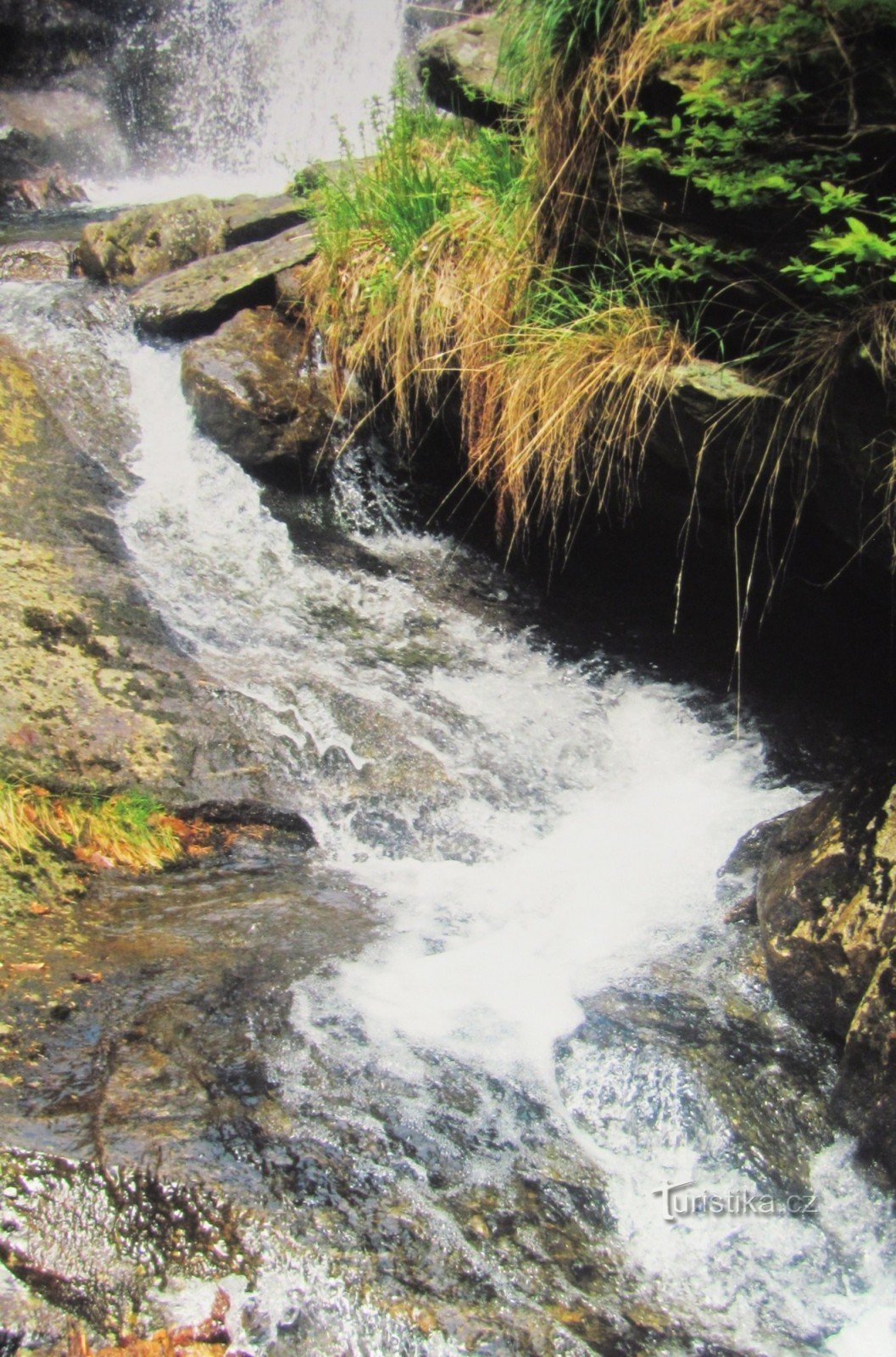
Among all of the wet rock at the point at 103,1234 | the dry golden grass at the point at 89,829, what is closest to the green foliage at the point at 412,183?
the dry golden grass at the point at 89,829

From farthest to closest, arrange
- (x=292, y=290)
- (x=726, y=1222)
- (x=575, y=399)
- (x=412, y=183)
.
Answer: (x=292, y=290) < (x=412, y=183) < (x=575, y=399) < (x=726, y=1222)

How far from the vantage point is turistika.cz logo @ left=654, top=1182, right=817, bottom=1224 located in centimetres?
248

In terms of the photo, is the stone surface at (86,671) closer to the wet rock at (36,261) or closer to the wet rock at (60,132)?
the wet rock at (36,261)

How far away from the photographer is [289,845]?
3938 mm

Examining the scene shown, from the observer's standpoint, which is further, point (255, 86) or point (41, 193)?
point (255, 86)

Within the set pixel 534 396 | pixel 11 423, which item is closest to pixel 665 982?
pixel 534 396

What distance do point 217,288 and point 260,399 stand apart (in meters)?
1.13

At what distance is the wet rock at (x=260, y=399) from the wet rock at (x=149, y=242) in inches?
68.0

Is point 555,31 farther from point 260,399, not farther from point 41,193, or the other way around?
point 41,193

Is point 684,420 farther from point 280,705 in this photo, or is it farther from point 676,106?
point 280,705

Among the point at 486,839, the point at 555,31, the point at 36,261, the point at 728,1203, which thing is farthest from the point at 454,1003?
the point at 36,261

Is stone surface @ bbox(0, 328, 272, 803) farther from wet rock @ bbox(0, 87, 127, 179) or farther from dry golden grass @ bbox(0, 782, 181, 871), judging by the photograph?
wet rock @ bbox(0, 87, 127, 179)

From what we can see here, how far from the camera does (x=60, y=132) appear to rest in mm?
11906

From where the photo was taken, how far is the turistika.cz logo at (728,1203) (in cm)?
248
